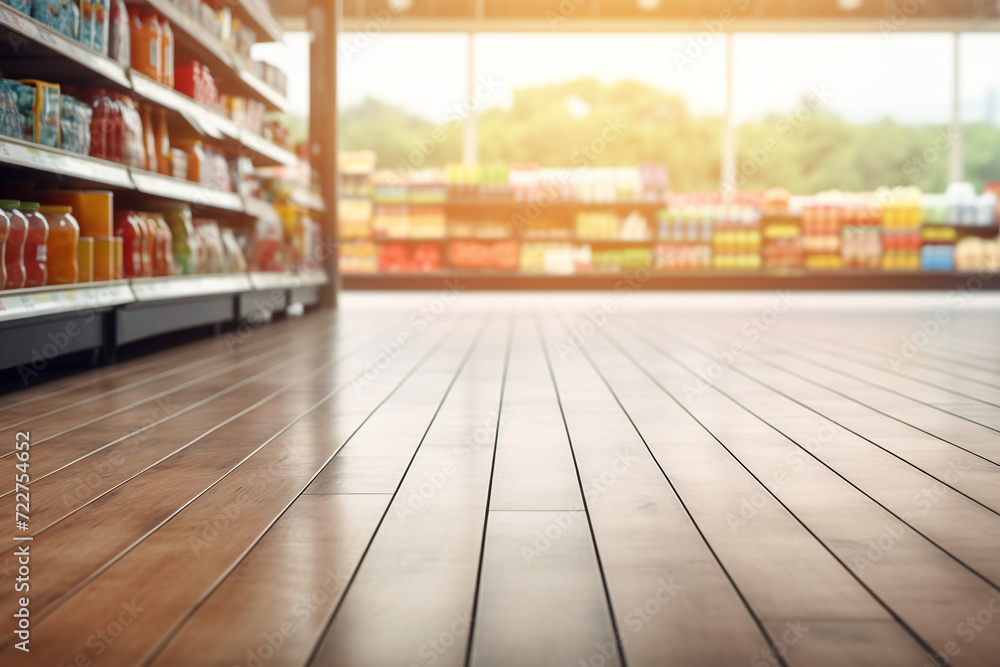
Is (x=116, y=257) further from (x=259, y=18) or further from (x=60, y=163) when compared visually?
(x=259, y=18)

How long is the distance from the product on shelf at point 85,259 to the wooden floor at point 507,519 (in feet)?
1.15

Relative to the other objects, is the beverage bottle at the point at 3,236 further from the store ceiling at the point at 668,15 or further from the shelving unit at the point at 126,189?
the store ceiling at the point at 668,15

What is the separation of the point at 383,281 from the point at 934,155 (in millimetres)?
6727

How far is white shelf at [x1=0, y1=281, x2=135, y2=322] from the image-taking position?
2.75 metres

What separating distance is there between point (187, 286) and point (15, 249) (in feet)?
4.41

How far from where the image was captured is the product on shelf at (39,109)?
304cm

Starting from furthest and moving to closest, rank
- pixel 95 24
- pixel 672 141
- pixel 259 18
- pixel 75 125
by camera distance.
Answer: pixel 672 141 < pixel 259 18 < pixel 95 24 < pixel 75 125

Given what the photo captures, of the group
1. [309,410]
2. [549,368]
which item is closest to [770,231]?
[549,368]

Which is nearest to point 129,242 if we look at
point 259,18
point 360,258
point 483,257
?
point 259,18

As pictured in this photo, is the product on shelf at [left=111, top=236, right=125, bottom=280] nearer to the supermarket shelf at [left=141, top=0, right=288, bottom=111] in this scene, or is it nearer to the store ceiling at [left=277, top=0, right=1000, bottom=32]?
the supermarket shelf at [left=141, top=0, right=288, bottom=111]

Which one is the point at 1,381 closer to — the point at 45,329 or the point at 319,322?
the point at 45,329

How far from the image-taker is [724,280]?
10336 millimetres

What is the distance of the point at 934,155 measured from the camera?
36.8ft

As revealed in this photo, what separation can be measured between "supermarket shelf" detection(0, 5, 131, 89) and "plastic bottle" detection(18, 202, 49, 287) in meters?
0.52
